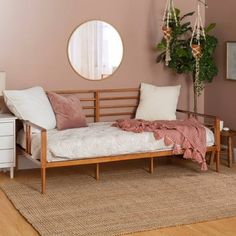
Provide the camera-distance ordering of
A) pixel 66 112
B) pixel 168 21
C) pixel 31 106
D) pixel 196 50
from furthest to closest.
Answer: pixel 168 21 < pixel 196 50 < pixel 66 112 < pixel 31 106

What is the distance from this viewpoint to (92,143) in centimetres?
493

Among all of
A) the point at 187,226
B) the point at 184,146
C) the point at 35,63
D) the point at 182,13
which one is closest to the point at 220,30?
the point at 182,13

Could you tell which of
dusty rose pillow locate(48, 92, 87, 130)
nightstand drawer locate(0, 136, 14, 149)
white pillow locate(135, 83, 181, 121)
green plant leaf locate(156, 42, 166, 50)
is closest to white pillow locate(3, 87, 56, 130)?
dusty rose pillow locate(48, 92, 87, 130)

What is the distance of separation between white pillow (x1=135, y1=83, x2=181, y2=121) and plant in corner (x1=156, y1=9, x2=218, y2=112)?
27cm

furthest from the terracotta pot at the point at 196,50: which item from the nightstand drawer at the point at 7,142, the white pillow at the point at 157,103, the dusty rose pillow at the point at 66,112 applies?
the nightstand drawer at the point at 7,142

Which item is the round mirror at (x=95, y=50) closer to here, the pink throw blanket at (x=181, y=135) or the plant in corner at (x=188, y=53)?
the plant in corner at (x=188, y=53)

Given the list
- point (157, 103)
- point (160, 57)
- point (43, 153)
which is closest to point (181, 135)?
point (157, 103)

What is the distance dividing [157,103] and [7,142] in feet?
5.89

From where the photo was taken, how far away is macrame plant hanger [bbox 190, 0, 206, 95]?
576 centimetres

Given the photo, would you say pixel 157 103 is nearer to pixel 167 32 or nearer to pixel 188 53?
pixel 188 53

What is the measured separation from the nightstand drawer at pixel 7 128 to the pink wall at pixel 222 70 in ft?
8.47

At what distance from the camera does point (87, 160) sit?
16.2 feet

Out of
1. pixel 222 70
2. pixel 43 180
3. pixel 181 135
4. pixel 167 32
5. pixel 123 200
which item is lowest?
pixel 123 200

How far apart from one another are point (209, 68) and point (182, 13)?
0.80 metres
